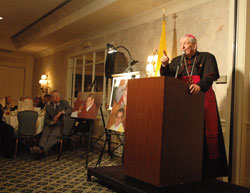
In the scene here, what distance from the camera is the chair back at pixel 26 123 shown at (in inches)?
198

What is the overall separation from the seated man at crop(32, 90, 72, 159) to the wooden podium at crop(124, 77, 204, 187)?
2911mm

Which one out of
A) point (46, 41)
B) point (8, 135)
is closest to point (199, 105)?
point (8, 135)

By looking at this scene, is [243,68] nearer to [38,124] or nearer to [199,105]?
[199,105]

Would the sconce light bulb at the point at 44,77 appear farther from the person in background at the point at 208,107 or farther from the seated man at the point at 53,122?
the person in background at the point at 208,107

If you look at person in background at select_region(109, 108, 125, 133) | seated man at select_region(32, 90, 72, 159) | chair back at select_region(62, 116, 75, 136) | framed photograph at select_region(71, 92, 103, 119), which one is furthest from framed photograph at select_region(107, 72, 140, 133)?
seated man at select_region(32, 90, 72, 159)

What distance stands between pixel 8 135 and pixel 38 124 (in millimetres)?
662

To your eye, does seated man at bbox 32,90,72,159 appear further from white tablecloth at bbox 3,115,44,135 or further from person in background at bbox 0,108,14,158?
person in background at bbox 0,108,14,158

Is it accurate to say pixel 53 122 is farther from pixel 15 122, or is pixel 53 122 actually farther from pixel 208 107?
pixel 208 107

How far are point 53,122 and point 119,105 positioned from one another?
5.63 ft

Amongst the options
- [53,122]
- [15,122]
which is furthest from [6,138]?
[53,122]

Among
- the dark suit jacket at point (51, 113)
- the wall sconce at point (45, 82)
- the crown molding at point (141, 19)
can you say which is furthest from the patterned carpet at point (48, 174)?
the wall sconce at point (45, 82)

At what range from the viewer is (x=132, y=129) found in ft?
8.32

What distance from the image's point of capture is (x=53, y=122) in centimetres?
522

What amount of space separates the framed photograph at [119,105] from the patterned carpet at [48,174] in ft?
2.79
